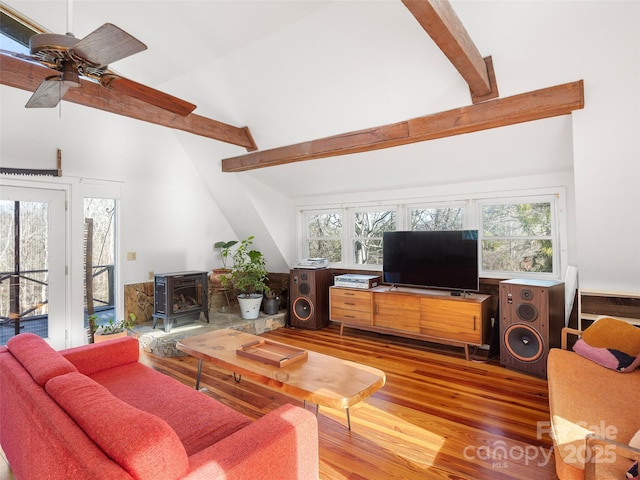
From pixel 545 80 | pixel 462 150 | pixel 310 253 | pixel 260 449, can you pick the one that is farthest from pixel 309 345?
pixel 545 80

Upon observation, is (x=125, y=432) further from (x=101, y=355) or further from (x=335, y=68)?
(x=335, y=68)

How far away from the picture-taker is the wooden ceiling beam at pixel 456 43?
67.6 inches

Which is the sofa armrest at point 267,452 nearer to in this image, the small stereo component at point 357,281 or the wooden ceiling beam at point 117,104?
the wooden ceiling beam at point 117,104

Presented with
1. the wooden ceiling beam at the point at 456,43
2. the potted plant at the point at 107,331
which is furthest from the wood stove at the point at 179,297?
the wooden ceiling beam at the point at 456,43

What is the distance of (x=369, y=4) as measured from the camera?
2.46 m

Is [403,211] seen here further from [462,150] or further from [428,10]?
[428,10]

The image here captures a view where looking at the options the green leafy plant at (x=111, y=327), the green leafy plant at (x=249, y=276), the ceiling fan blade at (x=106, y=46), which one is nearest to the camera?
the ceiling fan blade at (x=106, y=46)

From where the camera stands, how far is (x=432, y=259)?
4.07 metres

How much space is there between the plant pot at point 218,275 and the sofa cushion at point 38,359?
3168mm

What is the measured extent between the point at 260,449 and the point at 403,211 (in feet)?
12.8

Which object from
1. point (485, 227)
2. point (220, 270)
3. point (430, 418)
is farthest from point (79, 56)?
point (485, 227)

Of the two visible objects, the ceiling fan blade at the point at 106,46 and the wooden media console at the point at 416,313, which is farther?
the wooden media console at the point at 416,313

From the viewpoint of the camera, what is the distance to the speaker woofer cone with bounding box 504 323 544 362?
321cm

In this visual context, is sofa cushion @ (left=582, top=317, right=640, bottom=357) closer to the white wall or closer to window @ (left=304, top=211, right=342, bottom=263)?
window @ (left=304, top=211, right=342, bottom=263)
